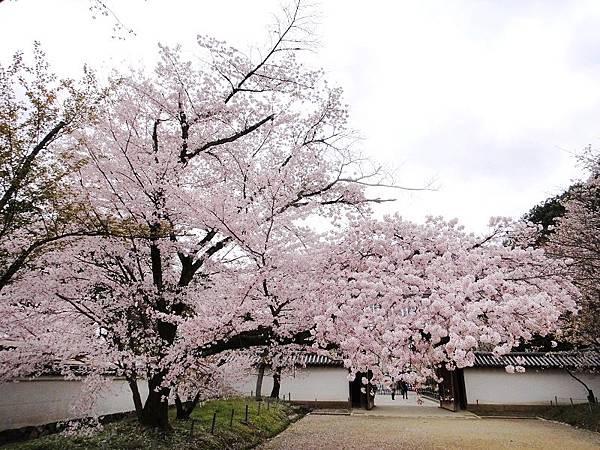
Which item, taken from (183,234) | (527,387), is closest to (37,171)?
(183,234)

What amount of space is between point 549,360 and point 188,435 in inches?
864

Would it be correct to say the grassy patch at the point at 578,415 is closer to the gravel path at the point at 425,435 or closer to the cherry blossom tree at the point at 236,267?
the gravel path at the point at 425,435

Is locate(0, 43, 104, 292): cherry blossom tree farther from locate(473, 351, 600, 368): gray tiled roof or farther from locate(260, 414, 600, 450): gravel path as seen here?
locate(473, 351, 600, 368): gray tiled roof

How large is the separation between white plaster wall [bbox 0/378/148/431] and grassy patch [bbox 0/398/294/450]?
0.84 meters

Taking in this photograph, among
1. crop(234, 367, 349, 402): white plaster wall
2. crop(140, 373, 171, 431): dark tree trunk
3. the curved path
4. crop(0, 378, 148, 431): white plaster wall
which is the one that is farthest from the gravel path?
crop(234, 367, 349, 402): white plaster wall

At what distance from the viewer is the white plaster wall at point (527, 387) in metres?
23.4

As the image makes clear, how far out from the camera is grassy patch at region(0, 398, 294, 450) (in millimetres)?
8258

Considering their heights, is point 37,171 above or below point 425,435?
above

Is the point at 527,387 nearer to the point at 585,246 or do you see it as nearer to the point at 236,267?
the point at 585,246

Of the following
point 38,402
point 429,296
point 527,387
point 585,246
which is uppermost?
point 585,246

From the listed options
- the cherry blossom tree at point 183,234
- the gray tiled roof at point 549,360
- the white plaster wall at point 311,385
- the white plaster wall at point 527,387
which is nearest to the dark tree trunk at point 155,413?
the cherry blossom tree at point 183,234

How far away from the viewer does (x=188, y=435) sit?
9.88 m

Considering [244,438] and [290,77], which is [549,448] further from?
[290,77]

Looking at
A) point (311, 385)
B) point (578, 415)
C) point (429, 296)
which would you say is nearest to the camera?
point (429, 296)
